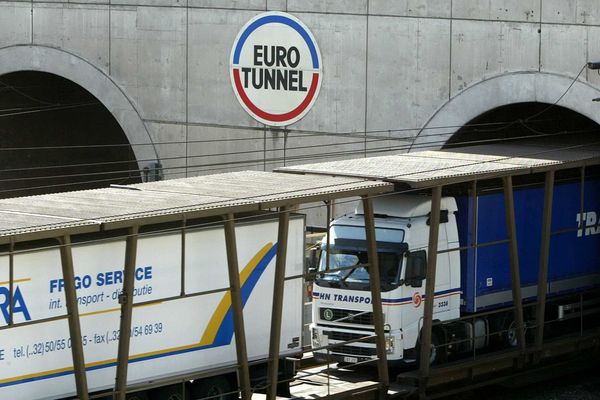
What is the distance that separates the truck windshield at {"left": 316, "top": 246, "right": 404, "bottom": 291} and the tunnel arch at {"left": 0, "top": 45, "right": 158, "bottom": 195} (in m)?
11.2

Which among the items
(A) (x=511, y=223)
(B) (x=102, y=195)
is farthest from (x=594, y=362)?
(B) (x=102, y=195)

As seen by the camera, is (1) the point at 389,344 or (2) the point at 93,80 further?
(2) the point at 93,80

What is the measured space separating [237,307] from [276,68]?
11.9 metres

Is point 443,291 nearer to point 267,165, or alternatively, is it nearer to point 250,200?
point 250,200

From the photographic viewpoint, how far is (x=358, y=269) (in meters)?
18.0

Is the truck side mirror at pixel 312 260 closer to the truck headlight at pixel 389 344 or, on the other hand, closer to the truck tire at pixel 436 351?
the truck headlight at pixel 389 344

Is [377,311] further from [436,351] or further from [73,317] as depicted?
[73,317]

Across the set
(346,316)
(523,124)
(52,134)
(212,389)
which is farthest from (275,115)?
(212,389)

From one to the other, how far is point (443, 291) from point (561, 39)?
21.4ft

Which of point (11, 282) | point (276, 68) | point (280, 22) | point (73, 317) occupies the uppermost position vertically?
point (280, 22)

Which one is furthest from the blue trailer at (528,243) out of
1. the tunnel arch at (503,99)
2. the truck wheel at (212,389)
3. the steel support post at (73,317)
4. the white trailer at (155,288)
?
the steel support post at (73,317)

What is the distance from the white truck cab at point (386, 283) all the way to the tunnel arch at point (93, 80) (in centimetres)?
1110

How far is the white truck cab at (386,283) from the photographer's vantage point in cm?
1775

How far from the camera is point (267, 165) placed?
88.2ft
